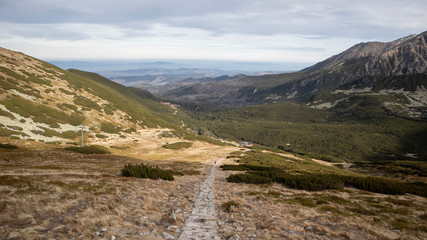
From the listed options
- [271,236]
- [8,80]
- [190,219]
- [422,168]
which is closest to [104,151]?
[190,219]

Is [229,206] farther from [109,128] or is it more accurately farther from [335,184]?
[109,128]

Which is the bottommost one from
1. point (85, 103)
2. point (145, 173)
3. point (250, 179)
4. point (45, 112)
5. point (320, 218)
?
point (250, 179)

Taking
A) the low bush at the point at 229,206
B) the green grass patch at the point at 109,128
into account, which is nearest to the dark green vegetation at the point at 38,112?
the green grass patch at the point at 109,128

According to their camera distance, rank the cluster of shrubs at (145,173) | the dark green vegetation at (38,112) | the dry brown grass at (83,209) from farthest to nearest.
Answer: the dark green vegetation at (38,112) < the cluster of shrubs at (145,173) < the dry brown grass at (83,209)

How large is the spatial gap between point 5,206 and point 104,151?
41.9 meters

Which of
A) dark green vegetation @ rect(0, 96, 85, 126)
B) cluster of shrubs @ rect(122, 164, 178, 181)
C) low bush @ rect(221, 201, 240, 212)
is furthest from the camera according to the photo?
dark green vegetation @ rect(0, 96, 85, 126)

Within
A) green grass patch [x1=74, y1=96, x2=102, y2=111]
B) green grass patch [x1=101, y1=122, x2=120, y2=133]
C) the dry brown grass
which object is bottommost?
green grass patch [x1=101, y1=122, x2=120, y2=133]

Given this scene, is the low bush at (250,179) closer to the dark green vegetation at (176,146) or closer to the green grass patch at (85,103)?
the dark green vegetation at (176,146)

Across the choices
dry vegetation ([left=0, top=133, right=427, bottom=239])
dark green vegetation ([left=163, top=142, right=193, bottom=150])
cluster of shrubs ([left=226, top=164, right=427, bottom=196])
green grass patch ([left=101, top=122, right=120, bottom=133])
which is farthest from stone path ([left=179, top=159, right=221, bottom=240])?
green grass patch ([left=101, top=122, right=120, bottom=133])

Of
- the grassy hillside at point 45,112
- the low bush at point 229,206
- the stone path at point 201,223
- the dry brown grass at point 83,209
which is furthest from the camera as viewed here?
the grassy hillside at point 45,112

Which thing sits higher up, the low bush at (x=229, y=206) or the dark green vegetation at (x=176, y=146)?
the low bush at (x=229, y=206)

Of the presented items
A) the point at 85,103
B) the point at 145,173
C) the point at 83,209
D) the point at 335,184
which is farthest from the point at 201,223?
the point at 85,103

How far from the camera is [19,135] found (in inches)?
1971

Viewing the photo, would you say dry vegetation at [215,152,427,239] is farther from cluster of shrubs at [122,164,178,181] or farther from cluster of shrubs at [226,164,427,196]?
cluster of shrubs at [122,164,178,181]
